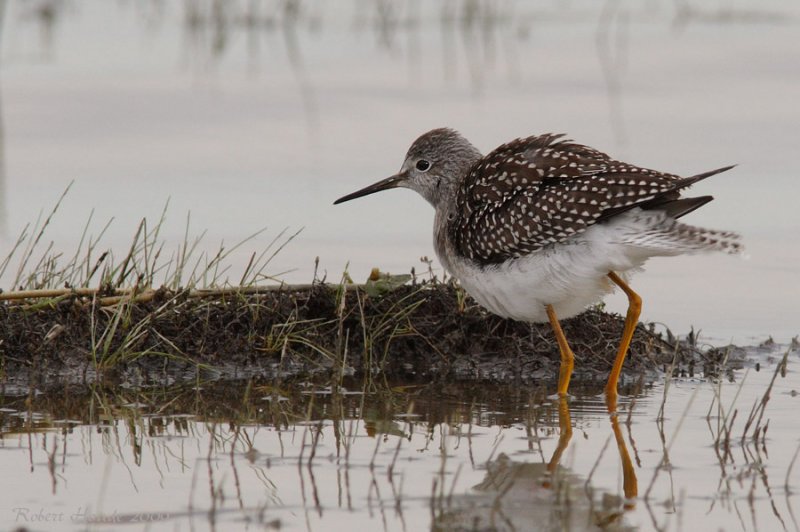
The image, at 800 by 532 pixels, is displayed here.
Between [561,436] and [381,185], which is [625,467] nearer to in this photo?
[561,436]

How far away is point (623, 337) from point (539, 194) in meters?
0.97

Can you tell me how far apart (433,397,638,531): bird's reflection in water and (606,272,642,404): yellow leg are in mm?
1203

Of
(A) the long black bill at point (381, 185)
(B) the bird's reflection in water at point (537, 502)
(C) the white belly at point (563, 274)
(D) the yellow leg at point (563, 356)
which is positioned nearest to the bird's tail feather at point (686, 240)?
(C) the white belly at point (563, 274)

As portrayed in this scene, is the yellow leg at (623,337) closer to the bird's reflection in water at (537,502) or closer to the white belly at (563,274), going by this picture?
the white belly at (563,274)

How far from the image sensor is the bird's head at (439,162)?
9.60 m

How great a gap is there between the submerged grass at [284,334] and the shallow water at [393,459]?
32 centimetres

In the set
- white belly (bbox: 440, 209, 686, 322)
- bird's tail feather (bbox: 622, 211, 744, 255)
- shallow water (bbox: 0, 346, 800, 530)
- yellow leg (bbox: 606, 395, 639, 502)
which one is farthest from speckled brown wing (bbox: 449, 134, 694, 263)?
yellow leg (bbox: 606, 395, 639, 502)

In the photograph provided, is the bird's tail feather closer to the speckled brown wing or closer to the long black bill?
the speckled brown wing

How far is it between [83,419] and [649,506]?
2.98 meters

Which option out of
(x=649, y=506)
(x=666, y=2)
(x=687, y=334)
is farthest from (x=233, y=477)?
(x=666, y=2)

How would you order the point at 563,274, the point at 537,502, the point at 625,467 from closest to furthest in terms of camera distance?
the point at 537,502 < the point at 625,467 < the point at 563,274

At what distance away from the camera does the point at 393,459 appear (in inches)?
240

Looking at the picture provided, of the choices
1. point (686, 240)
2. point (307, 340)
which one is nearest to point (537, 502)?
point (686, 240)

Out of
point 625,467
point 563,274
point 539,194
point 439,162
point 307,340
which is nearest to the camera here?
point 625,467
